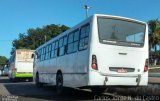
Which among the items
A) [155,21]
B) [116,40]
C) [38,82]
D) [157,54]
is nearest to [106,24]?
[116,40]

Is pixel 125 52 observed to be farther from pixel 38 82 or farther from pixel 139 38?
pixel 38 82

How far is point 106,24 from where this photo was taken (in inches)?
553

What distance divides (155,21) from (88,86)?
6734cm

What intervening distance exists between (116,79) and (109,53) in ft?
3.18

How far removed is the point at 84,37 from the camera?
47.3 ft

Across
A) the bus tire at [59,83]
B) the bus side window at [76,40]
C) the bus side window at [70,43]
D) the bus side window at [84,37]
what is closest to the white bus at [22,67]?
the bus tire at [59,83]

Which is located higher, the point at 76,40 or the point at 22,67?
the point at 76,40

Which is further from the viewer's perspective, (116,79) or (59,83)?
(59,83)

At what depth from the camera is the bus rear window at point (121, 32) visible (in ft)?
45.8

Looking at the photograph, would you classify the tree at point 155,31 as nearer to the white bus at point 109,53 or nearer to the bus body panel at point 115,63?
the white bus at point 109,53

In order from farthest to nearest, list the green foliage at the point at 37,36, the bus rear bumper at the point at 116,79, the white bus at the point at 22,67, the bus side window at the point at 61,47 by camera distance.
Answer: the green foliage at the point at 37,36, the white bus at the point at 22,67, the bus side window at the point at 61,47, the bus rear bumper at the point at 116,79

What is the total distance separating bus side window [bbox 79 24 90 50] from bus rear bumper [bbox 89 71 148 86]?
1.29m

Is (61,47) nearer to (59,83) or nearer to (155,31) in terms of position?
(59,83)

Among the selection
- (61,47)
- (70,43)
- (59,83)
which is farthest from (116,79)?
(61,47)
